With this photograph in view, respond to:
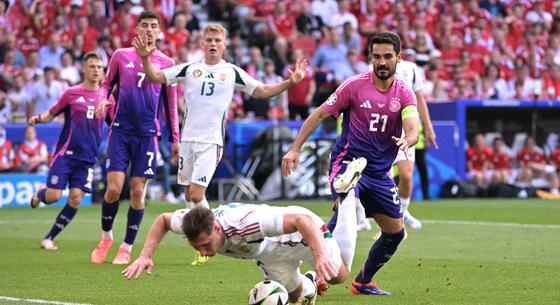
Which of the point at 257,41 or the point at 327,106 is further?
the point at 257,41

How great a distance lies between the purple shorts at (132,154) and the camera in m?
12.8

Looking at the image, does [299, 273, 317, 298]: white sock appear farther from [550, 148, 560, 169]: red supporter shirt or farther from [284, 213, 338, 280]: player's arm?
[550, 148, 560, 169]: red supporter shirt

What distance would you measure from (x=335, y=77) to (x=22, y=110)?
23.9ft

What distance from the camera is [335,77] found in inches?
1037

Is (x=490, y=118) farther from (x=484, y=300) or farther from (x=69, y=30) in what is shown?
(x=484, y=300)

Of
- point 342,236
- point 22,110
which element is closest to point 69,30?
point 22,110

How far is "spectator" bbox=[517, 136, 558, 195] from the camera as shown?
26.6 metres

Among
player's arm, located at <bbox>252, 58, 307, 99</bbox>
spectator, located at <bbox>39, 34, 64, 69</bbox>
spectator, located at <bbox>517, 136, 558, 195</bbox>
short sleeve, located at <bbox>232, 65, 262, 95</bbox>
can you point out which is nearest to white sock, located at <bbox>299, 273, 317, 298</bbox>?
player's arm, located at <bbox>252, 58, 307, 99</bbox>

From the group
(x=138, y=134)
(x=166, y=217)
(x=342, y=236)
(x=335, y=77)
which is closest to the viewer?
(x=166, y=217)

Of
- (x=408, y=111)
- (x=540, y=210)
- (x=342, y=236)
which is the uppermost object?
(x=408, y=111)

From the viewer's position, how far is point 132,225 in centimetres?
1285

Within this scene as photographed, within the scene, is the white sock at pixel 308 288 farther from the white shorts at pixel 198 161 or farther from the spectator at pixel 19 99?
the spectator at pixel 19 99

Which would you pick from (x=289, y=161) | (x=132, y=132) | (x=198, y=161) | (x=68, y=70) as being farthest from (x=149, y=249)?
(x=68, y=70)

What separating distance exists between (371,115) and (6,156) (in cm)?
1356
